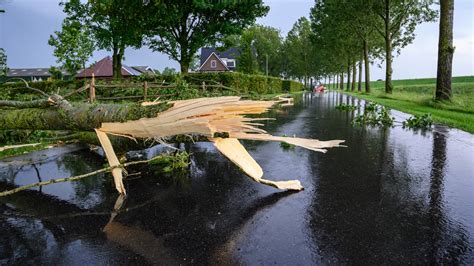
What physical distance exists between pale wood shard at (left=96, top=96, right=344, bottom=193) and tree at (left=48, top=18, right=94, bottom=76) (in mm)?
32029

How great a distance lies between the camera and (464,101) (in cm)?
1567

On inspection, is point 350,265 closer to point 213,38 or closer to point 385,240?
point 385,240

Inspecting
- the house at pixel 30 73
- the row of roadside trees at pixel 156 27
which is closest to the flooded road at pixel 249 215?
the row of roadside trees at pixel 156 27

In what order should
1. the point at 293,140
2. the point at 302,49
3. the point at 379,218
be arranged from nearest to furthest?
1. the point at 379,218
2. the point at 293,140
3. the point at 302,49

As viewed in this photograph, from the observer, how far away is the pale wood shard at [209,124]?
4.07 meters

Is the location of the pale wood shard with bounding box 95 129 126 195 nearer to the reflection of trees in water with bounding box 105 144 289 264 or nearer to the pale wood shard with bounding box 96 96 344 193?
the pale wood shard with bounding box 96 96 344 193

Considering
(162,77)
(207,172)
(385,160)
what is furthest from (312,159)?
(162,77)

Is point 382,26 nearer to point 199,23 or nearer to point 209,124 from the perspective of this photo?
point 199,23

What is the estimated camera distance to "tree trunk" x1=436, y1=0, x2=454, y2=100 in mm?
16547

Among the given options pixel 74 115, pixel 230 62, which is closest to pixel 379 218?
pixel 74 115

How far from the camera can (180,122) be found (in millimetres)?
4121

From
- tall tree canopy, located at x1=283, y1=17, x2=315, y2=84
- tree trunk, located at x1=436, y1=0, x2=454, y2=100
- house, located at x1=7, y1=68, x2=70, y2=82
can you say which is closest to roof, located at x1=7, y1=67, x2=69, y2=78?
house, located at x1=7, y1=68, x2=70, y2=82

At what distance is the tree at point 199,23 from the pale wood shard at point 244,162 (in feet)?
83.0

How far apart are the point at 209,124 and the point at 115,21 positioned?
2881 cm
